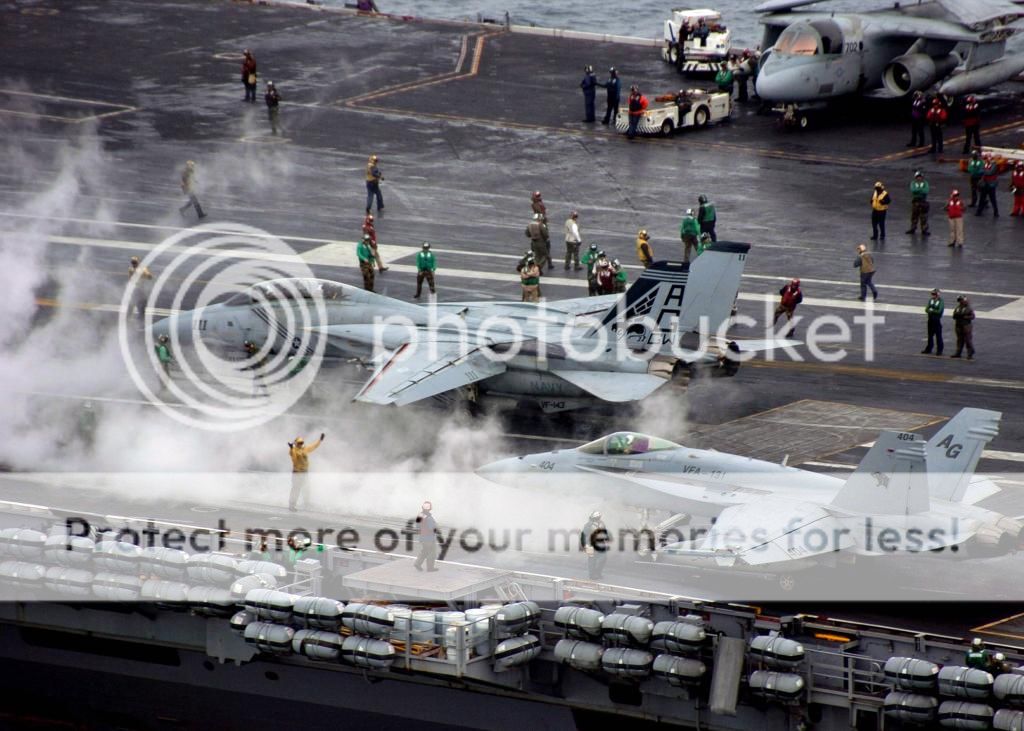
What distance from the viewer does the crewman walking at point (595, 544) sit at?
30.0m

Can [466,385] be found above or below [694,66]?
below

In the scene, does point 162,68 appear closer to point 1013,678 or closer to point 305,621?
point 305,621

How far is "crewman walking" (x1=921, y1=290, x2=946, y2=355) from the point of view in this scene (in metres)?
42.1

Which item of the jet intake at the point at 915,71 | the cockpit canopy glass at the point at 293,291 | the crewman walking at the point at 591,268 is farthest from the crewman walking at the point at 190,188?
the jet intake at the point at 915,71

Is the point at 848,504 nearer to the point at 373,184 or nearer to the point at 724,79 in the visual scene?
the point at 373,184

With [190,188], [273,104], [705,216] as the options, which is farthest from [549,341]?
[273,104]

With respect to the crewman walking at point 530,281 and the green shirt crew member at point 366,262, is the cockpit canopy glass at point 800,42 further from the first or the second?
the green shirt crew member at point 366,262

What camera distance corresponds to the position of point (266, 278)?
159 feet

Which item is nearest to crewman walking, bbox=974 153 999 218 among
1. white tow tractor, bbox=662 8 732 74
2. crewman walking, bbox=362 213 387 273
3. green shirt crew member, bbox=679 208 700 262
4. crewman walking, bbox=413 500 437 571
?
green shirt crew member, bbox=679 208 700 262

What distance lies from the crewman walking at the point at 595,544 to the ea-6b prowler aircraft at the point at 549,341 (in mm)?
6791

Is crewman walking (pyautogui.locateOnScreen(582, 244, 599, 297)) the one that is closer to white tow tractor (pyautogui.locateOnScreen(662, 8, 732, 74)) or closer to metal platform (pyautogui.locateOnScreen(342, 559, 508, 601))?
metal platform (pyautogui.locateOnScreen(342, 559, 508, 601))

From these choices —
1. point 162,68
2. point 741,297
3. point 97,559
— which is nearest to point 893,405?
point 741,297

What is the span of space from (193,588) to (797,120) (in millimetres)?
41655

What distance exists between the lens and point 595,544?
1179 inches
